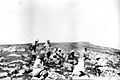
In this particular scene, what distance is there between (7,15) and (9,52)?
43 centimetres

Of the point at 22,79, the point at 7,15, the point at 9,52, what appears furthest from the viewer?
the point at 7,15

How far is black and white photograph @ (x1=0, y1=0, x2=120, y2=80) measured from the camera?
6.16 ft

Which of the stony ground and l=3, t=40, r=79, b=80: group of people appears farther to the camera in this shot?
the stony ground

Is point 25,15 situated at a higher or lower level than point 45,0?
lower

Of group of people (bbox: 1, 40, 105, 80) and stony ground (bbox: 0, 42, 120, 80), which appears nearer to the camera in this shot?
group of people (bbox: 1, 40, 105, 80)

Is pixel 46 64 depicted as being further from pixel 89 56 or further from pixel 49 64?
pixel 89 56

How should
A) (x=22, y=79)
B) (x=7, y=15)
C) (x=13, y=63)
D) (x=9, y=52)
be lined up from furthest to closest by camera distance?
1. (x=7, y=15)
2. (x=9, y=52)
3. (x=13, y=63)
4. (x=22, y=79)

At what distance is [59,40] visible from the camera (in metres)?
2.29

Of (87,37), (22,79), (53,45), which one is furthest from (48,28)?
(22,79)

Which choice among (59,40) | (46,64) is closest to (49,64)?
(46,64)

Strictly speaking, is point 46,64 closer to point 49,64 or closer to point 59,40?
point 49,64

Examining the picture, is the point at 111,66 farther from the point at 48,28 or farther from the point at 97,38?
the point at 48,28

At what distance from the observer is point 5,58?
2.00 meters

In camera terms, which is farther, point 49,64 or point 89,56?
point 89,56
